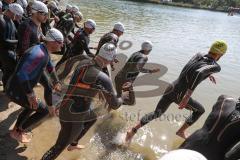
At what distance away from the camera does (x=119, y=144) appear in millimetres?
6812

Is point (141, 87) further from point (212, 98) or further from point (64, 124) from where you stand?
point (64, 124)

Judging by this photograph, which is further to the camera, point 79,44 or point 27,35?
point 79,44

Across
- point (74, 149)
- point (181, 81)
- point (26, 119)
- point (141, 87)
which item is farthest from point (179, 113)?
point (26, 119)

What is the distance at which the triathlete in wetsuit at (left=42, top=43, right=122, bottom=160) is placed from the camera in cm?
474

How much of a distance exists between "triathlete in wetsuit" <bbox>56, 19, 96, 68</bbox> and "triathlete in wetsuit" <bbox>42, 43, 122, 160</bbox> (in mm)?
4082

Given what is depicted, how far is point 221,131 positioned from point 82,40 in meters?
5.68

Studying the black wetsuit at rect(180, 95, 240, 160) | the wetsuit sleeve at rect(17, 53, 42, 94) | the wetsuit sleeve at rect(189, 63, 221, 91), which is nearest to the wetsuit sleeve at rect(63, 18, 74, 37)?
the wetsuit sleeve at rect(189, 63, 221, 91)

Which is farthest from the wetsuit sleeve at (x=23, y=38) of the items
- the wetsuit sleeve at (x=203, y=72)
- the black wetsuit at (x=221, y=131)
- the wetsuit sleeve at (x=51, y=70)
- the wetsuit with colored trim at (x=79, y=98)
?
the black wetsuit at (x=221, y=131)

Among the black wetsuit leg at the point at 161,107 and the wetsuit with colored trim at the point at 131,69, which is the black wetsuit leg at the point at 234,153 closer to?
the black wetsuit leg at the point at 161,107

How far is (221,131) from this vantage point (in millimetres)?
4051

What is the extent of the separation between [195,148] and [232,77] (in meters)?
10.9

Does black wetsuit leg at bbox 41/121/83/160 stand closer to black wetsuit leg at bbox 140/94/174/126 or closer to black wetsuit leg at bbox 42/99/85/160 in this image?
black wetsuit leg at bbox 42/99/85/160

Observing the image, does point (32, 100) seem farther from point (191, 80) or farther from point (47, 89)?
point (191, 80)

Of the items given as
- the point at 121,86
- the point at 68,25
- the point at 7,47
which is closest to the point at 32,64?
the point at 7,47
